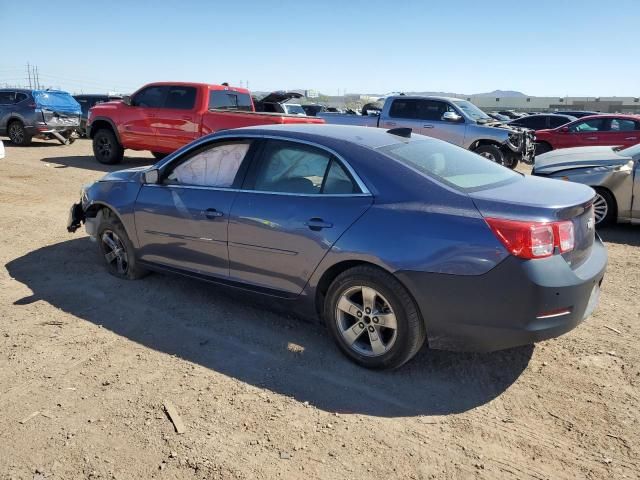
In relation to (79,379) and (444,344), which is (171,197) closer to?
(79,379)

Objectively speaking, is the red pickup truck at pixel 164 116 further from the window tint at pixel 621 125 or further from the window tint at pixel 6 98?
the window tint at pixel 621 125

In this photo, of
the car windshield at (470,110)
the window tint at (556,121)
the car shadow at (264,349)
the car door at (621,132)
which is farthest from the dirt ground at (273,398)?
the window tint at (556,121)

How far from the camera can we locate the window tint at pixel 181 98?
11516 millimetres

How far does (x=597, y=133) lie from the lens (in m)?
14.7

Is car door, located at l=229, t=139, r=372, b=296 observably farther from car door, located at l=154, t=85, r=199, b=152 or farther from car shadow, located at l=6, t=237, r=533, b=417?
car door, located at l=154, t=85, r=199, b=152

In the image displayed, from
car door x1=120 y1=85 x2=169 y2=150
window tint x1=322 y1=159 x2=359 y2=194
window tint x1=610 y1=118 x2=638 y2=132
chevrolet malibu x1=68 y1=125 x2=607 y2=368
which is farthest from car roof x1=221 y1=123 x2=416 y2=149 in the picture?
window tint x1=610 y1=118 x2=638 y2=132

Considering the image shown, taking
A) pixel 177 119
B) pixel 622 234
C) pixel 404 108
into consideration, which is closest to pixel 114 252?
pixel 622 234

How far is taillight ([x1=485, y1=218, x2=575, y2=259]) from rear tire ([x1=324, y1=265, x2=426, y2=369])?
0.66 metres

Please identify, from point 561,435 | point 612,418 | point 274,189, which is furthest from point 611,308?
point 274,189

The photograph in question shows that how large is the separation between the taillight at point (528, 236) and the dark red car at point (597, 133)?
1293 cm

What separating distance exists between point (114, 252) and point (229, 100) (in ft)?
25.2

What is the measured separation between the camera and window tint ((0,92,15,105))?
15.7 meters

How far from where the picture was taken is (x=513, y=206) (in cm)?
299

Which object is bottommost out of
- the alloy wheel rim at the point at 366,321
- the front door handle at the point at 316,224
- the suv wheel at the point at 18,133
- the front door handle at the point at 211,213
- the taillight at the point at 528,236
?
the alloy wheel rim at the point at 366,321
